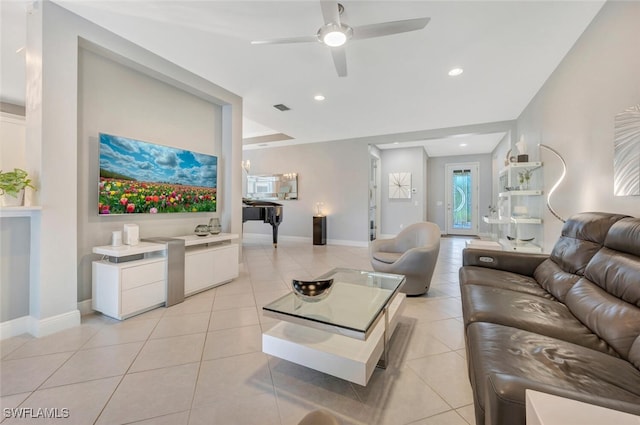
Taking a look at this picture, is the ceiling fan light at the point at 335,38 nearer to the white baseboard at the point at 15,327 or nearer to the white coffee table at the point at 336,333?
the white coffee table at the point at 336,333

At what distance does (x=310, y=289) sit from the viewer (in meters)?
1.85

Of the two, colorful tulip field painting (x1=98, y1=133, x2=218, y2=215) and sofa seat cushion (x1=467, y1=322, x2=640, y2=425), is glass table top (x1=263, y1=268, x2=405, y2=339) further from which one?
colorful tulip field painting (x1=98, y1=133, x2=218, y2=215)

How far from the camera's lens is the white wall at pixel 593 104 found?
6.17 ft

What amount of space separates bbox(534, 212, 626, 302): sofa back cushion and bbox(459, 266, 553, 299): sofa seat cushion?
74 millimetres

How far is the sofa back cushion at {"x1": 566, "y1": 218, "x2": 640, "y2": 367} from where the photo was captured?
1198mm

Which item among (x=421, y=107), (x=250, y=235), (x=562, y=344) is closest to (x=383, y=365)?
(x=562, y=344)

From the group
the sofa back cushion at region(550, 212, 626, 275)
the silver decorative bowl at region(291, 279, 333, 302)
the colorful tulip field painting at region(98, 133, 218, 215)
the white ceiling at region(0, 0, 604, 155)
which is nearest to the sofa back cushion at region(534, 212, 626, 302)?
the sofa back cushion at region(550, 212, 626, 275)

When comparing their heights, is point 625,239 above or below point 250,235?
above

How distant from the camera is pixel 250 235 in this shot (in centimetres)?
802

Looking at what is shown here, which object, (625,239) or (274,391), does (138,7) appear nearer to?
(274,391)

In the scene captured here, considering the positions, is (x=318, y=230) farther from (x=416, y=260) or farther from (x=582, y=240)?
(x=582, y=240)

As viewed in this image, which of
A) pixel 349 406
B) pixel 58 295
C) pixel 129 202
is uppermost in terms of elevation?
pixel 129 202

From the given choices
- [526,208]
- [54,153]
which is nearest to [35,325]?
[54,153]

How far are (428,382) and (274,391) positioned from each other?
0.93 metres
